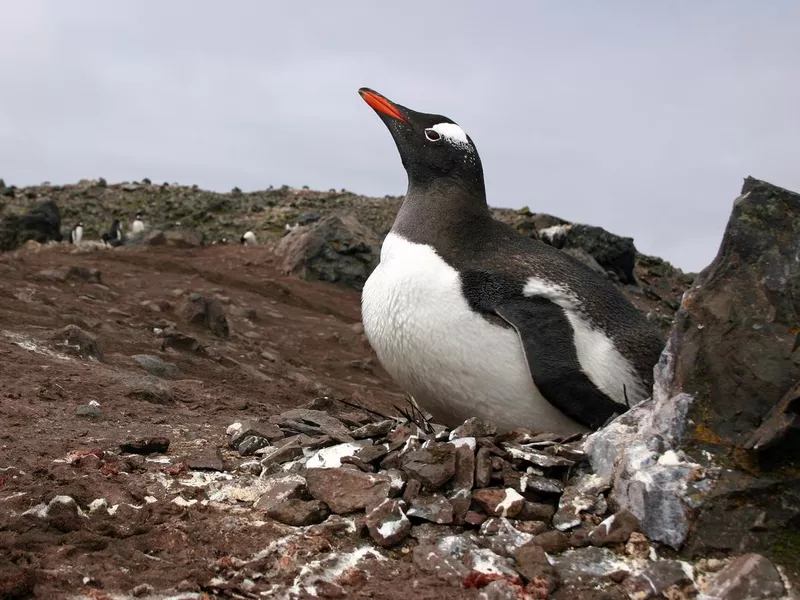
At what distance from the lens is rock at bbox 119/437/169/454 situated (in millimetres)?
3947

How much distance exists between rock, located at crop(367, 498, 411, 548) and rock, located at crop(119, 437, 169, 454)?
4.33ft

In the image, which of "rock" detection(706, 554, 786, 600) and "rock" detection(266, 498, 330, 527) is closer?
"rock" detection(706, 554, 786, 600)

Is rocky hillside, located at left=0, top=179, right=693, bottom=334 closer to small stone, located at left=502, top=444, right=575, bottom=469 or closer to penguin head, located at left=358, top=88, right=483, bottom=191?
penguin head, located at left=358, top=88, right=483, bottom=191

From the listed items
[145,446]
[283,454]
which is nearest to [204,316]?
[145,446]

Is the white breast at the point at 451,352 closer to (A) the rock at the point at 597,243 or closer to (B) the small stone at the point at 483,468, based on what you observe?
(B) the small stone at the point at 483,468

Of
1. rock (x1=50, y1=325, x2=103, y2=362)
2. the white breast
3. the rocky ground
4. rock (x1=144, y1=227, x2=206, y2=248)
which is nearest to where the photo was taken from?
the rocky ground

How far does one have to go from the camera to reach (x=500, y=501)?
124 inches

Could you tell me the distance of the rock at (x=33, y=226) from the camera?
19.4 meters

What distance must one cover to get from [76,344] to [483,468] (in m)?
4.20

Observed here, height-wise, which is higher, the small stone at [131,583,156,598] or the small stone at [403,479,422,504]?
the small stone at [403,479,422,504]

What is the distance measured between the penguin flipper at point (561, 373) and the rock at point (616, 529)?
1.18 m

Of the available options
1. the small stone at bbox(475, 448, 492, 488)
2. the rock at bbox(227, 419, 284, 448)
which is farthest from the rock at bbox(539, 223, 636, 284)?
the small stone at bbox(475, 448, 492, 488)

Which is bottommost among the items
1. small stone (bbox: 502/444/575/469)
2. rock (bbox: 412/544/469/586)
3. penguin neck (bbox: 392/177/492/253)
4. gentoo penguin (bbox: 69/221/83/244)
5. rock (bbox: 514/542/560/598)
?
gentoo penguin (bbox: 69/221/83/244)

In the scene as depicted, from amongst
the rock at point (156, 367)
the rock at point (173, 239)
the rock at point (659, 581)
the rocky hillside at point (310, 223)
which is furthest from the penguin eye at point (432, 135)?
the rock at point (173, 239)
